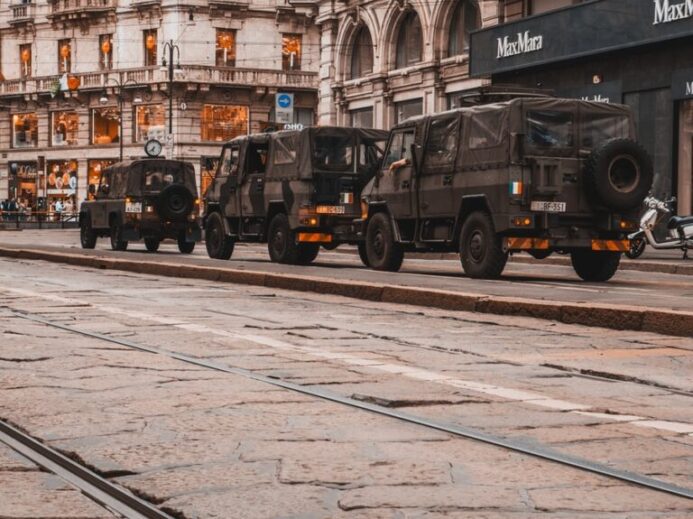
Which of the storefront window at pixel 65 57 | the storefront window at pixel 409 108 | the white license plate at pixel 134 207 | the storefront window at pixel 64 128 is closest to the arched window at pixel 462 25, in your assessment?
the storefront window at pixel 409 108

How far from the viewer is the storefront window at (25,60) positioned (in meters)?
67.8

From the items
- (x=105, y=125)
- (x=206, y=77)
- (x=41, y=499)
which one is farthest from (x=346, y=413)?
(x=105, y=125)

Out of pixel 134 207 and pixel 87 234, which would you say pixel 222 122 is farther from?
pixel 134 207

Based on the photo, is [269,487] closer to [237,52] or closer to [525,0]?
[525,0]

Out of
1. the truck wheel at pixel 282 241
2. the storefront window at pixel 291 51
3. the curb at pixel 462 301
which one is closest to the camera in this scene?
the curb at pixel 462 301

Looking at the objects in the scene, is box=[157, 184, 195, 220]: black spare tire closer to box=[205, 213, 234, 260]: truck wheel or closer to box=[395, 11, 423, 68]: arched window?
box=[205, 213, 234, 260]: truck wheel

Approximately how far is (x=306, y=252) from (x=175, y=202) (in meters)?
7.89

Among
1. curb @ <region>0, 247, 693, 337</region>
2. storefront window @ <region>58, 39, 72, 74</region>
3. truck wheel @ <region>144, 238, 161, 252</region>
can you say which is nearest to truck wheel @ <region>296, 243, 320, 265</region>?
curb @ <region>0, 247, 693, 337</region>

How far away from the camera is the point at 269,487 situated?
4676 mm

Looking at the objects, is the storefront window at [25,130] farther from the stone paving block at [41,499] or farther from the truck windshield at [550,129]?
the stone paving block at [41,499]

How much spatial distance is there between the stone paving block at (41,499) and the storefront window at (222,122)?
188ft

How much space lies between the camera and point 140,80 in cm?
6212

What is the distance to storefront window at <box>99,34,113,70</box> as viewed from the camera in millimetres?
64375

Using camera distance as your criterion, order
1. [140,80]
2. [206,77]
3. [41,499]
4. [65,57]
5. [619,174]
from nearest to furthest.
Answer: [41,499], [619,174], [206,77], [140,80], [65,57]
